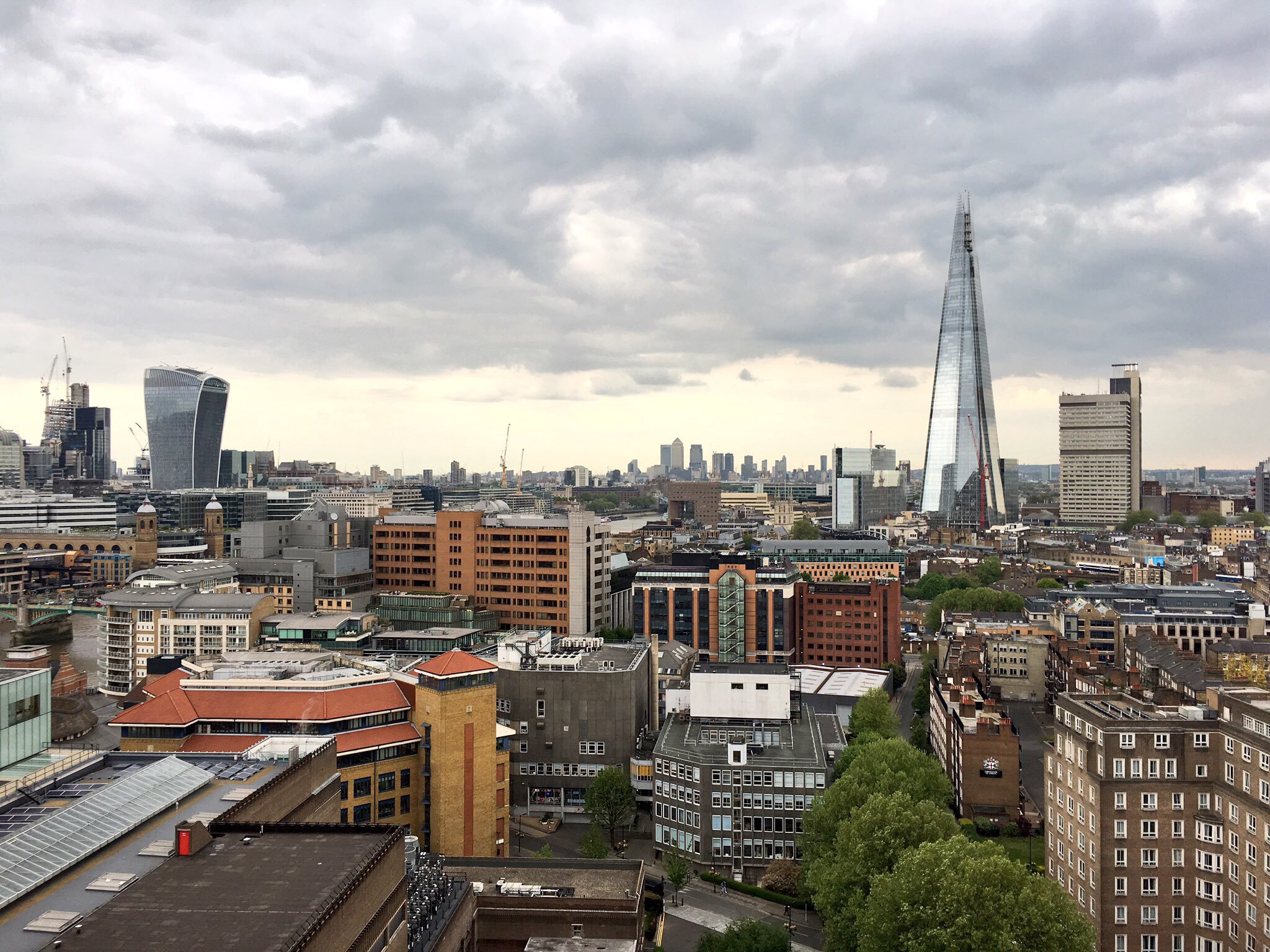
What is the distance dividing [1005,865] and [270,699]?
28733mm

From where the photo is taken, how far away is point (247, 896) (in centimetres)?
1909

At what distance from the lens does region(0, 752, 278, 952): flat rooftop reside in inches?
700

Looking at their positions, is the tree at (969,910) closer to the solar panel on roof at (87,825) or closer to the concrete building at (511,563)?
the solar panel on roof at (87,825)

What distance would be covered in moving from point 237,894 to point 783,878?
88.6 feet

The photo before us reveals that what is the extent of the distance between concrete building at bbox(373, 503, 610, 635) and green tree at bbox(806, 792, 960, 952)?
50827mm

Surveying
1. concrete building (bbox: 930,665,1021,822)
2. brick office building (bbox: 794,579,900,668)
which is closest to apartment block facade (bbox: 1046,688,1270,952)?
concrete building (bbox: 930,665,1021,822)

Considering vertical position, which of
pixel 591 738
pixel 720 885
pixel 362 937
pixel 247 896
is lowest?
pixel 720 885

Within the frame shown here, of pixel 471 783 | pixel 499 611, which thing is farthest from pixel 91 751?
pixel 499 611

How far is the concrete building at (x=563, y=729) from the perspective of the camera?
50938mm

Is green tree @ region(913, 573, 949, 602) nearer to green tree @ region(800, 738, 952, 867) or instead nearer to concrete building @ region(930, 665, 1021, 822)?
concrete building @ region(930, 665, 1021, 822)

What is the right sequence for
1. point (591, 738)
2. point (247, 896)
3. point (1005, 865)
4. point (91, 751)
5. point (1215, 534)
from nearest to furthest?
point (247, 896), point (1005, 865), point (91, 751), point (591, 738), point (1215, 534)

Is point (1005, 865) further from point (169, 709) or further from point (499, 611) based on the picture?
point (499, 611)

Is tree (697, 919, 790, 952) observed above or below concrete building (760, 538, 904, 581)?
below

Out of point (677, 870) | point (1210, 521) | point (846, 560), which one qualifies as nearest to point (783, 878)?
point (677, 870)
